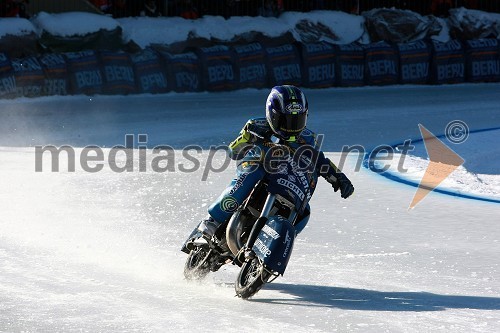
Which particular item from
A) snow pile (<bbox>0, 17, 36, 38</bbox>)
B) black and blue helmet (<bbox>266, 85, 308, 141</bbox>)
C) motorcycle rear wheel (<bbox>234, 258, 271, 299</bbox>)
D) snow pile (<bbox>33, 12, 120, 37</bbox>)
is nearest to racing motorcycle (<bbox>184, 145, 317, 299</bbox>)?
motorcycle rear wheel (<bbox>234, 258, 271, 299</bbox>)

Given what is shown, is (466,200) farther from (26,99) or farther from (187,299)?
(26,99)

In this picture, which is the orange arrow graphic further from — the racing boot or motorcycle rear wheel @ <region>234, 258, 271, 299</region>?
motorcycle rear wheel @ <region>234, 258, 271, 299</region>

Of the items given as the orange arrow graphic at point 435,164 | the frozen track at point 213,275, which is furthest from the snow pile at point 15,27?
the orange arrow graphic at point 435,164

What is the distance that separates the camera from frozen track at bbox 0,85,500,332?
5.48m

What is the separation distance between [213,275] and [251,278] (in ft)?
2.75

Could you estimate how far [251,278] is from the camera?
5.98 metres

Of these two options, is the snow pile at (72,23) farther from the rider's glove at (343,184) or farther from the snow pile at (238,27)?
the rider's glove at (343,184)

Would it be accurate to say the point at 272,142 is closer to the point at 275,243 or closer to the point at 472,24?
the point at 275,243

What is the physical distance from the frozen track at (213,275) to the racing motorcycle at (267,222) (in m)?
0.22

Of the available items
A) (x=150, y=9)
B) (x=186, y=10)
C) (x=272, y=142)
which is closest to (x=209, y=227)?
(x=272, y=142)

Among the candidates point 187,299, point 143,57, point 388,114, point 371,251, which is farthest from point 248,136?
point 143,57

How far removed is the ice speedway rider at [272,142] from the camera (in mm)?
5961

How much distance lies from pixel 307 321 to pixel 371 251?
201 cm

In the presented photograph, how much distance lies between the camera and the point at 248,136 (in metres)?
6.12
